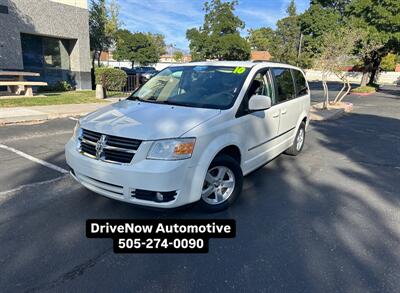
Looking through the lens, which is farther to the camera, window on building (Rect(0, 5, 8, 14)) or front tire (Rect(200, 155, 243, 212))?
window on building (Rect(0, 5, 8, 14))

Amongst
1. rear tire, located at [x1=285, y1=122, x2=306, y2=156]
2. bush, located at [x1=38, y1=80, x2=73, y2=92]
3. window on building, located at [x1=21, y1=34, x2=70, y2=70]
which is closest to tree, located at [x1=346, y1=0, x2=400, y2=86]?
rear tire, located at [x1=285, y1=122, x2=306, y2=156]

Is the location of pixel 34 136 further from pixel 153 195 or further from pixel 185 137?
pixel 185 137

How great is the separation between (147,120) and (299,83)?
3716mm

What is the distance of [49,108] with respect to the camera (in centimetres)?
1046

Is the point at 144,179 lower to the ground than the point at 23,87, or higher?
higher

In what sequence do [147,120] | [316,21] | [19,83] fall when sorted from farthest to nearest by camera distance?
1. [316,21]
2. [19,83]
3. [147,120]

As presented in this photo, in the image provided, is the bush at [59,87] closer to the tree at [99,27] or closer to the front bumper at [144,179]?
the tree at [99,27]

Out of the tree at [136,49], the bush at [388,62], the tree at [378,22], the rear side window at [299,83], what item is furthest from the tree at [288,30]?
the rear side window at [299,83]

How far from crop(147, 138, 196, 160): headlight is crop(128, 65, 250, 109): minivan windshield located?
0.88 meters

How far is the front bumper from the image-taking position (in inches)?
115

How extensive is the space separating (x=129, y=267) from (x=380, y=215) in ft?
9.96

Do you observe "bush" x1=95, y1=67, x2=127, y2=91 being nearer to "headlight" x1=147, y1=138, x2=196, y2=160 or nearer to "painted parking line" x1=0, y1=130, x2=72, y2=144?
"painted parking line" x1=0, y1=130, x2=72, y2=144

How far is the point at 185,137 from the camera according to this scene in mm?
3055

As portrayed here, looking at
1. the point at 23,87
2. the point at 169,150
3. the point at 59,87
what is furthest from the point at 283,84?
the point at 59,87
